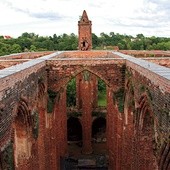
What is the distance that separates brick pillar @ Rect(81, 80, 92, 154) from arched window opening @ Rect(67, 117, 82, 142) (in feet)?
3.91

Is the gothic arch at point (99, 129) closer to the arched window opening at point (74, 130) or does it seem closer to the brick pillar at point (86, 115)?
the arched window opening at point (74, 130)

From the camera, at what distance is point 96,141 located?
2528 cm

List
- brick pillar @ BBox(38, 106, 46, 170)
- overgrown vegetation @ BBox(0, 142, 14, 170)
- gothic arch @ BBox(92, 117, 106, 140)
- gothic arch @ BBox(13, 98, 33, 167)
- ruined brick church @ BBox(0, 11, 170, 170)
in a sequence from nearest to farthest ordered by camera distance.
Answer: overgrown vegetation @ BBox(0, 142, 14, 170) → ruined brick church @ BBox(0, 11, 170, 170) → gothic arch @ BBox(13, 98, 33, 167) → brick pillar @ BBox(38, 106, 46, 170) → gothic arch @ BBox(92, 117, 106, 140)

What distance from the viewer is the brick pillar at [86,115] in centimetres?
2305

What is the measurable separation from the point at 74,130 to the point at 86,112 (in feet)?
7.72

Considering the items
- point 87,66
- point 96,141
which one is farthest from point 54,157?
point 96,141

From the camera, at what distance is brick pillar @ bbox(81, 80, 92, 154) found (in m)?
23.0

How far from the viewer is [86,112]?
23484mm

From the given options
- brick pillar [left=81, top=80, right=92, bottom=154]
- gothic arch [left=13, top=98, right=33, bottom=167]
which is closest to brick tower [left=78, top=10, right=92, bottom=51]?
brick pillar [left=81, top=80, right=92, bottom=154]

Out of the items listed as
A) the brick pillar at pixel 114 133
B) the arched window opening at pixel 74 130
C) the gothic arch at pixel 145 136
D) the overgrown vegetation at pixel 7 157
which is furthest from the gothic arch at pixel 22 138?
the arched window opening at pixel 74 130

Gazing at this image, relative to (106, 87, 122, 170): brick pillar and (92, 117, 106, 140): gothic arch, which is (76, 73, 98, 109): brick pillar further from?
(106, 87, 122, 170): brick pillar

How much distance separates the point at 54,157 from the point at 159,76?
8.38m

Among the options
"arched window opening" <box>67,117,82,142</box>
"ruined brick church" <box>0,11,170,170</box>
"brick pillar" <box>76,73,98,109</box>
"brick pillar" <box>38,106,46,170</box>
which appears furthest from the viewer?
"arched window opening" <box>67,117,82,142</box>

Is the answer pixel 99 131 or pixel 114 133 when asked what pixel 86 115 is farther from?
pixel 114 133
